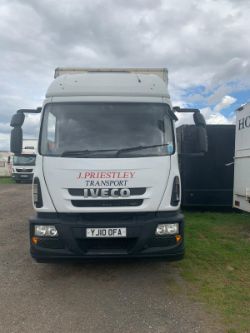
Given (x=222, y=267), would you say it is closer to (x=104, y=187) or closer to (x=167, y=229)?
(x=167, y=229)

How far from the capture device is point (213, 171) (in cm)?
1041

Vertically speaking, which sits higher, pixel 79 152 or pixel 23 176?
pixel 79 152

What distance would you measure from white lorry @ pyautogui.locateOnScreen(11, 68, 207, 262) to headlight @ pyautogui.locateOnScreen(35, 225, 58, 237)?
0.01m

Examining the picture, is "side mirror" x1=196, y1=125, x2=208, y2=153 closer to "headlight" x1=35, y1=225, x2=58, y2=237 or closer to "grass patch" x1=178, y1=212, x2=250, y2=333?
"grass patch" x1=178, y1=212, x2=250, y2=333

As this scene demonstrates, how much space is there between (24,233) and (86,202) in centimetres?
434

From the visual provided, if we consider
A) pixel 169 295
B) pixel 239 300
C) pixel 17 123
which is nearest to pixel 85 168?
pixel 17 123

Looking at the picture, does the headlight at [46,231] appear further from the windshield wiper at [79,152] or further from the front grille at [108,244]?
the windshield wiper at [79,152]

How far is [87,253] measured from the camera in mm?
4566

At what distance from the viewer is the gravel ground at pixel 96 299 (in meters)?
3.78

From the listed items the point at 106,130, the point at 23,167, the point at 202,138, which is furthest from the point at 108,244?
the point at 23,167

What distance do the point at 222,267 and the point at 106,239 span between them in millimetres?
2146

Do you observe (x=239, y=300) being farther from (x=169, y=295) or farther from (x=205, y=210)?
(x=205, y=210)

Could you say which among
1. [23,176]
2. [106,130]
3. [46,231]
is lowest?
[23,176]

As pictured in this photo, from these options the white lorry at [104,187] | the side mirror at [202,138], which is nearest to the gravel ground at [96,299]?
the white lorry at [104,187]
